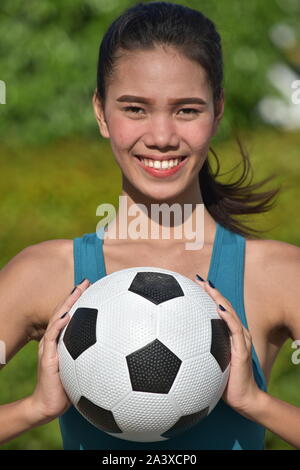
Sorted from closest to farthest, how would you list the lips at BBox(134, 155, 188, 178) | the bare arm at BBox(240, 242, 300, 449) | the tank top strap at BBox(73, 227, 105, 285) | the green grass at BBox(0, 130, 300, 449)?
the bare arm at BBox(240, 242, 300, 449)
the lips at BBox(134, 155, 188, 178)
the tank top strap at BBox(73, 227, 105, 285)
the green grass at BBox(0, 130, 300, 449)

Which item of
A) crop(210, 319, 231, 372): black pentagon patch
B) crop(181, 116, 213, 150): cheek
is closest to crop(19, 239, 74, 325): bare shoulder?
crop(181, 116, 213, 150): cheek

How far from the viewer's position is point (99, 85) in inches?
175

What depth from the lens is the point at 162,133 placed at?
398 cm

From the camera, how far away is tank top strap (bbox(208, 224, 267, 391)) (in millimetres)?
4074

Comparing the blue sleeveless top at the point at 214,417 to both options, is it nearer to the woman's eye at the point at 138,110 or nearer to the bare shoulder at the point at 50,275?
the bare shoulder at the point at 50,275

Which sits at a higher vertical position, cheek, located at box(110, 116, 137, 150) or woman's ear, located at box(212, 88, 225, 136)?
woman's ear, located at box(212, 88, 225, 136)

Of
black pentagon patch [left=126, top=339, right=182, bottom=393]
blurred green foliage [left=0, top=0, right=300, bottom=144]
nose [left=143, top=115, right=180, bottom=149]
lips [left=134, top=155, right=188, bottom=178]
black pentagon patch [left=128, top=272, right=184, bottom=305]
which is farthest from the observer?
blurred green foliage [left=0, top=0, right=300, bottom=144]

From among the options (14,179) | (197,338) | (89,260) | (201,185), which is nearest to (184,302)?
(197,338)

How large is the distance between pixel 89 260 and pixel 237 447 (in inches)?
42.7

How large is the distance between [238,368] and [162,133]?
1.08 metres

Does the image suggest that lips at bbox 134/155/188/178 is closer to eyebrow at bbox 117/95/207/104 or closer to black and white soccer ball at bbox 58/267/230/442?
eyebrow at bbox 117/95/207/104

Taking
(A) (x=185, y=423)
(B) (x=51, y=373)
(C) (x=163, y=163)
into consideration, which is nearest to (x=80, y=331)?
(B) (x=51, y=373)

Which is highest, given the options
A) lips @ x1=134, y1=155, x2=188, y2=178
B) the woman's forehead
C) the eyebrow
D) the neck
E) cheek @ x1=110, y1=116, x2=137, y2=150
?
the woman's forehead

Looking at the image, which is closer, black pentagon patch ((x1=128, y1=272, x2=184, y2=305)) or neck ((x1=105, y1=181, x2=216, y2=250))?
black pentagon patch ((x1=128, y1=272, x2=184, y2=305))
